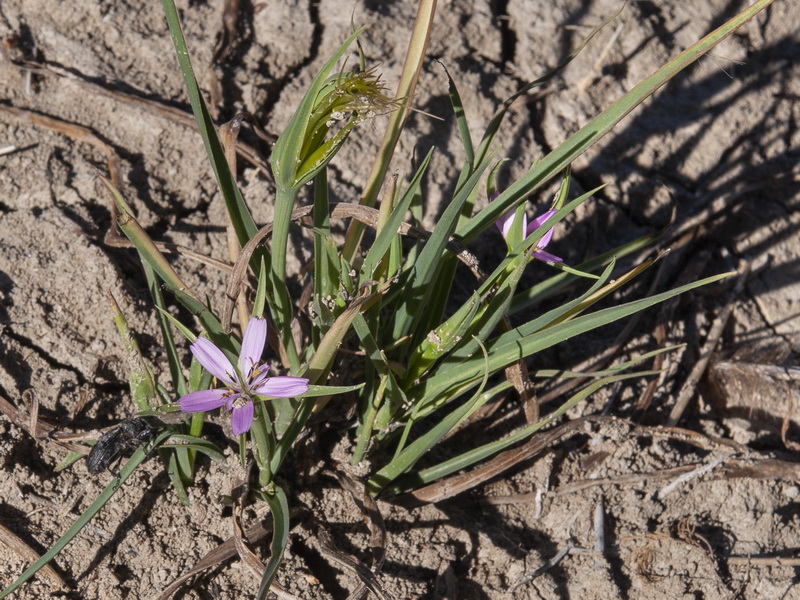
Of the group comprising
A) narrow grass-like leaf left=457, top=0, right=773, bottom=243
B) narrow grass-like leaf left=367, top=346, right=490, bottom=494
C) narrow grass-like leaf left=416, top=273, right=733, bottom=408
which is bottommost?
narrow grass-like leaf left=367, top=346, right=490, bottom=494

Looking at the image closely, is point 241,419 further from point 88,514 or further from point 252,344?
point 88,514

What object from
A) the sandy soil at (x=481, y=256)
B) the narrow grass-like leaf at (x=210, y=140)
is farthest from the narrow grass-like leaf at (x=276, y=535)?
the narrow grass-like leaf at (x=210, y=140)

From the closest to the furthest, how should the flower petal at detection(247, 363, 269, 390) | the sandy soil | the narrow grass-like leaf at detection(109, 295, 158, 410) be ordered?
the flower petal at detection(247, 363, 269, 390), the narrow grass-like leaf at detection(109, 295, 158, 410), the sandy soil

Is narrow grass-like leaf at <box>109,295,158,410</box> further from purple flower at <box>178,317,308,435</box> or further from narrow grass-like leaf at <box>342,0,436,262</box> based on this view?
narrow grass-like leaf at <box>342,0,436,262</box>

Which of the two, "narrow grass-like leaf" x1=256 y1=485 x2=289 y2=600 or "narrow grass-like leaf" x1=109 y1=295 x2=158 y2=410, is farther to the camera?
"narrow grass-like leaf" x1=109 y1=295 x2=158 y2=410

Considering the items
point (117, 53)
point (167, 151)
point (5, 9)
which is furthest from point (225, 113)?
point (5, 9)

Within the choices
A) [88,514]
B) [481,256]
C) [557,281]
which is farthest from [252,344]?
[481,256]

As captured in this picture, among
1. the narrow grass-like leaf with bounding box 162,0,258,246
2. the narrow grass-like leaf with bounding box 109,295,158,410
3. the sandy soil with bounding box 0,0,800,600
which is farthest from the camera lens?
the sandy soil with bounding box 0,0,800,600

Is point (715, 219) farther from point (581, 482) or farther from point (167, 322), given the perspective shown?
point (167, 322)

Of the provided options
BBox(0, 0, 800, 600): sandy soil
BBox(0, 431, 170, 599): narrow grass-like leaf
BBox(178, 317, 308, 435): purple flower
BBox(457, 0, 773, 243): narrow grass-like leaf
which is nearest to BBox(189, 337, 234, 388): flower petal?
BBox(178, 317, 308, 435): purple flower
